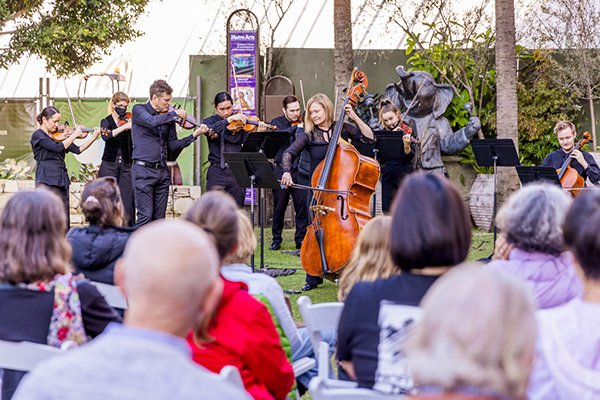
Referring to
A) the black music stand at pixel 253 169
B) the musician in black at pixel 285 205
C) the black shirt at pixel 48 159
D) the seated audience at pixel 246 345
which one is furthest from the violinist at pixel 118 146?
the seated audience at pixel 246 345

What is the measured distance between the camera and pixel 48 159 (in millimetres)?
6797

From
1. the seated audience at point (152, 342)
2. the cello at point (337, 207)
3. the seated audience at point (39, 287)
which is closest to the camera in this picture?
the seated audience at point (152, 342)

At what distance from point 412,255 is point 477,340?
2.52 feet

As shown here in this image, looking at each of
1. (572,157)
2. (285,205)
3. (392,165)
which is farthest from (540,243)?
(285,205)

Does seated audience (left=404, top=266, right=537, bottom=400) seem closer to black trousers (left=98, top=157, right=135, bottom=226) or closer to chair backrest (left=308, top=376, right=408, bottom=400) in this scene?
chair backrest (left=308, top=376, right=408, bottom=400)

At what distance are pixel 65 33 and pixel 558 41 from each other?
25.2 ft

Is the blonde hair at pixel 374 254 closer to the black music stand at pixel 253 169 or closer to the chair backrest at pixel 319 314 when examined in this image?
the chair backrest at pixel 319 314

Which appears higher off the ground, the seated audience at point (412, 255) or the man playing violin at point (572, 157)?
the man playing violin at point (572, 157)

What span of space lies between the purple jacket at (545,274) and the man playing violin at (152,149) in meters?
4.47

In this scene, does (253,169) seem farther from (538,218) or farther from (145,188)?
(538,218)

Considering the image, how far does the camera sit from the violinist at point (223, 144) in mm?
6578

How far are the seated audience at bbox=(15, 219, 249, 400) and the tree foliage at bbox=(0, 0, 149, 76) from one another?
8.76 metres

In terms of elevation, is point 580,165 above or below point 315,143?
below

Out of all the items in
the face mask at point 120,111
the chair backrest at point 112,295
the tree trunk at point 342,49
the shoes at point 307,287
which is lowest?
the shoes at point 307,287
